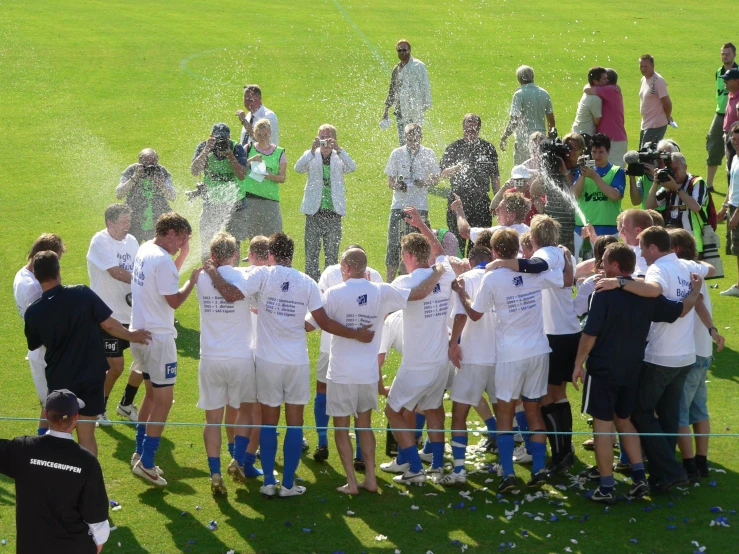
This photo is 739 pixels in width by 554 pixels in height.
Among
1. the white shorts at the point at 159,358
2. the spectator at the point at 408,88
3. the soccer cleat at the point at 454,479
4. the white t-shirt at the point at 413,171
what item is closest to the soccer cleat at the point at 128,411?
the white shorts at the point at 159,358

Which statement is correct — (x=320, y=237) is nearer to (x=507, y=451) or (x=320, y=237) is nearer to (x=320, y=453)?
(x=320, y=453)

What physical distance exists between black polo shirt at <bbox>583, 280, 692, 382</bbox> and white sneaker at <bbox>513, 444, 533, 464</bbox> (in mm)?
1202

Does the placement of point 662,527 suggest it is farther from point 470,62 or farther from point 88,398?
point 470,62

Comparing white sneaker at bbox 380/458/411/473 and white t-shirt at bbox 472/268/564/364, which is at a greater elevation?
white t-shirt at bbox 472/268/564/364

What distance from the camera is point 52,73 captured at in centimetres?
2294

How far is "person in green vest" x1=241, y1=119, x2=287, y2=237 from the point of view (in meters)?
12.5

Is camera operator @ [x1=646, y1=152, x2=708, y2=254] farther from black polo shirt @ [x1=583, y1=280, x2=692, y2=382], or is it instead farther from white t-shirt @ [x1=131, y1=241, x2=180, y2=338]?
white t-shirt @ [x1=131, y1=241, x2=180, y2=338]

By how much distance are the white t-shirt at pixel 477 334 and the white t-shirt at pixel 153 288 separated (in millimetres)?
2279

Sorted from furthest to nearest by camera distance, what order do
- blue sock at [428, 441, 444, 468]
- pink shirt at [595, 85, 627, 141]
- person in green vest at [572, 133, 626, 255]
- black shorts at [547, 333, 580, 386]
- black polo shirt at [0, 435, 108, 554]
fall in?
1. pink shirt at [595, 85, 627, 141]
2. person in green vest at [572, 133, 626, 255]
3. black shorts at [547, 333, 580, 386]
4. blue sock at [428, 441, 444, 468]
5. black polo shirt at [0, 435, 108, 554]

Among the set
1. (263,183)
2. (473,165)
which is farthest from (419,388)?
(263,183)

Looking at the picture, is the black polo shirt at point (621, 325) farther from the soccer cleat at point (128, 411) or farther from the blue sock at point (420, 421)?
the soccer cleat at point (128, 411)

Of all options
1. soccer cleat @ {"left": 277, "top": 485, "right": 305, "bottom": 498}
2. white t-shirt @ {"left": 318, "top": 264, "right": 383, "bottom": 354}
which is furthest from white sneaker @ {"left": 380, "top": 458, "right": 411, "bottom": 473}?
white t-shirt @ {"left": 318, "top": 264, "right": 383, "bottom": 354}

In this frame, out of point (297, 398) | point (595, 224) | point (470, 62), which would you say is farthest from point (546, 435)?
point (470, 62)

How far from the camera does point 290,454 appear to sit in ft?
26.0
